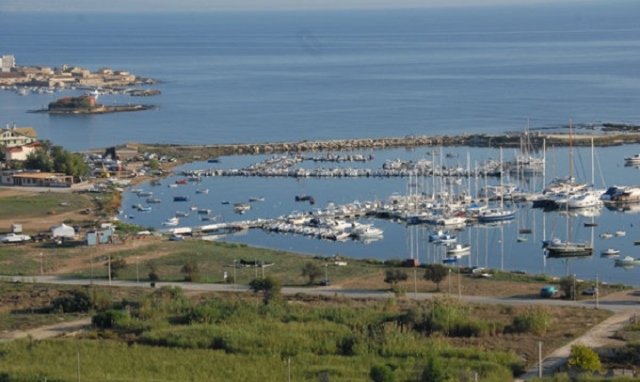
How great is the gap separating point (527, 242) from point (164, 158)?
11.7 m

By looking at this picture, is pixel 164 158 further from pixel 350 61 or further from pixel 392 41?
pixel 392 41

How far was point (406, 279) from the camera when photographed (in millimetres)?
14727

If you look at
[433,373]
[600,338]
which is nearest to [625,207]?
[600,338]

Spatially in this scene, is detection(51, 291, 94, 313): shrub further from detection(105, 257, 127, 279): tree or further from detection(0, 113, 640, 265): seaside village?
detection(0, 113, 640, 265): seaside village

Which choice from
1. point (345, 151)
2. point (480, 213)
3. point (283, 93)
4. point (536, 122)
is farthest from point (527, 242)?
point (283, 93)

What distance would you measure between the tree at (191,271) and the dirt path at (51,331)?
8.21ft

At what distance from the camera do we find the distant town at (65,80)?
1962 inches

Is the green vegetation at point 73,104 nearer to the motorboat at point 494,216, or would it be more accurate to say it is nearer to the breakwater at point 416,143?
the breakwater at point 416,143

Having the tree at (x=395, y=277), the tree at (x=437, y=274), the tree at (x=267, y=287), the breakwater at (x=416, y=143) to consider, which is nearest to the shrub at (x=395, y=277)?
the tree at (x=395, y=277)

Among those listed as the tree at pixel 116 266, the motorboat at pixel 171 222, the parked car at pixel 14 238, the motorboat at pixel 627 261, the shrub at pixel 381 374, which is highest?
the motorboat at pixel 171 222

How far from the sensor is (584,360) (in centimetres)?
1007

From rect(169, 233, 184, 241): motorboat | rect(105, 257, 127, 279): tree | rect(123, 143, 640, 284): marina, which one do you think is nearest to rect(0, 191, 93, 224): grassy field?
rect(123, 143, 640, 284): marina

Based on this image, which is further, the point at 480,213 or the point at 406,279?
the point at 480,213

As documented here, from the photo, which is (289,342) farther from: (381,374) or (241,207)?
(241,207)
